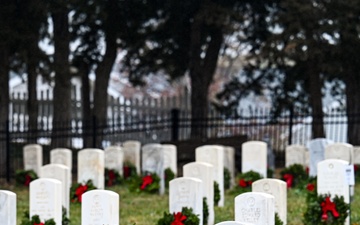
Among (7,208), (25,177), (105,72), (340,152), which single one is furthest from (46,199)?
(105,72)

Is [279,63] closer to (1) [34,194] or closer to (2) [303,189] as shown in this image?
(2) [303,189]

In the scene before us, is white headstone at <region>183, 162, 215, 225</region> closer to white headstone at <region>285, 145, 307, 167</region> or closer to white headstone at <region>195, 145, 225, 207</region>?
white headstone at <region>195, 145, 225, 207</region>

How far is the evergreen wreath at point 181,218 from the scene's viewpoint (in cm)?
1452

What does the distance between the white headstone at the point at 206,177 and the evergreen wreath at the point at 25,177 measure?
17.8 ft

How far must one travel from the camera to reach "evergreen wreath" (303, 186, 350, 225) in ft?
51.6

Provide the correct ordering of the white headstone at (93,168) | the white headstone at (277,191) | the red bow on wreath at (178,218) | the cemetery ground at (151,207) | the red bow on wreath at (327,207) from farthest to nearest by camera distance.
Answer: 1. the white headstone at (93,168)
2. the cemetery ground at (151,207)
3. the red bow on wreath at (327,207)
4. the white headstone at (277,191)
5. the red bow on wreath at (178,218)

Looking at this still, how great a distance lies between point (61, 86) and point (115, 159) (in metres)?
4.22

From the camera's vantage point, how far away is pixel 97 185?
19.7 meters

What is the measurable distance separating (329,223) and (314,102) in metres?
12.4

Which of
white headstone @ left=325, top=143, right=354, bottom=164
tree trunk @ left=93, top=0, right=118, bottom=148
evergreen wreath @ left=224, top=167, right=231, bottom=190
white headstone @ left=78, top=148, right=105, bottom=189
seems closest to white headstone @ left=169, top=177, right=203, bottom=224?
white headstone @ left=78, top=148, right=105, bottom=189

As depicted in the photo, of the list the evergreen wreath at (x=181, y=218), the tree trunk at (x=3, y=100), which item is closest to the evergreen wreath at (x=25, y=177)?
the tree trunk at (x=3, y=100)

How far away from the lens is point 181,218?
14586mm

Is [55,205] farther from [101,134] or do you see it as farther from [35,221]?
[101,134]

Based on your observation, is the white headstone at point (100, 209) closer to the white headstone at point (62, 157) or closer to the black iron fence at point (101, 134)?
the white headstone at point (62, 157)
